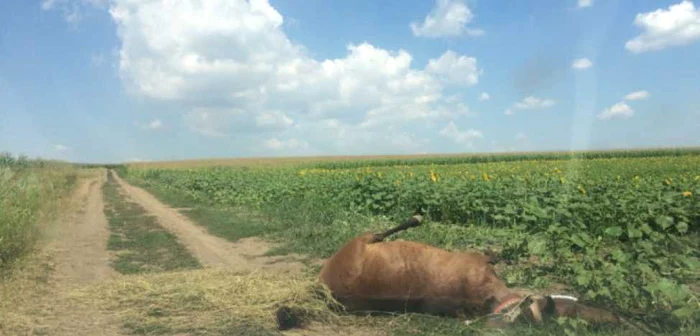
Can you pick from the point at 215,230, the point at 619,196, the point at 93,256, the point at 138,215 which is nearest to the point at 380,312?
the point at 619,196

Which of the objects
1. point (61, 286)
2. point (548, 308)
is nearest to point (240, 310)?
point (548, 308)

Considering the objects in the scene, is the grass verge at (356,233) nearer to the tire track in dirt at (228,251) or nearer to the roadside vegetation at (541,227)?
the roadside vegetation at (541,227)

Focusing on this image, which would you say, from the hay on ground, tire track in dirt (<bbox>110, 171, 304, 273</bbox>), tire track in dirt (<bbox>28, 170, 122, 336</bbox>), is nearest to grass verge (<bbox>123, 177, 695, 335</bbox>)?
tire track in dirt (<bbox>110, 171, 304, 273</bbox>)

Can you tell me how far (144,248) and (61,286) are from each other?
10.8ft

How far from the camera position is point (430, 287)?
4.74 m

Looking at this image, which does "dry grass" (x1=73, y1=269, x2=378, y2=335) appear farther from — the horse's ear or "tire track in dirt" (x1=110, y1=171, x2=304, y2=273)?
the horse's ear

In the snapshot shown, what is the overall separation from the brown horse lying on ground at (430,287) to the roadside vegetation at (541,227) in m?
0.17

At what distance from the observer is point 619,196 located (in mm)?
9219

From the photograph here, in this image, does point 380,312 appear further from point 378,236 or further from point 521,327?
point 521,327

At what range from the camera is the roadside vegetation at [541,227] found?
5016 millimetres

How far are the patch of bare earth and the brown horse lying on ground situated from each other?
2204 millimetres

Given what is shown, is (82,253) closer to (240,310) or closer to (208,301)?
(208,301)

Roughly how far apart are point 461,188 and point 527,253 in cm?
459

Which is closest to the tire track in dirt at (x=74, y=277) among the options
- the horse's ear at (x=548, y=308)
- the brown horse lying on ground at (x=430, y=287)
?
the brown horse lying on ground at (x=430, y=287)
